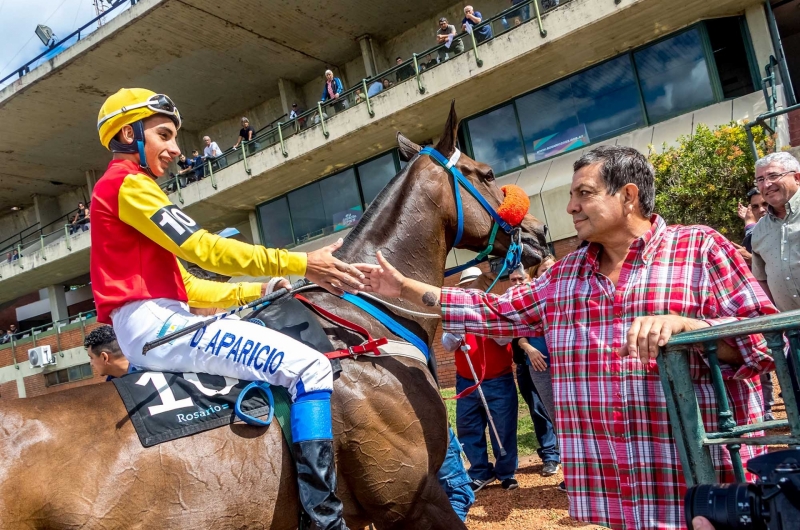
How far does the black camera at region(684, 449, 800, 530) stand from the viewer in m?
1.37

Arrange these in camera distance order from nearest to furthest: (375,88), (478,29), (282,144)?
(478,29) → (375,88) → (282,144)

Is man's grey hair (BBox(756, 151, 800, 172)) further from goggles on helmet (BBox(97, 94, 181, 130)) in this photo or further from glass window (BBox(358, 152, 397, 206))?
glass window (BBox(358, 152, 397, 206))

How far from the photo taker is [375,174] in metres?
17.8

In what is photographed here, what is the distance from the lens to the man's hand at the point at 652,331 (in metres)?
1.93

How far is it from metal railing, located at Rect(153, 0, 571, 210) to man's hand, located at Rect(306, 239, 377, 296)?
11963mm

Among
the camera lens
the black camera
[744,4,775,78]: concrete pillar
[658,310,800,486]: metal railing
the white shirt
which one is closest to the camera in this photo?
the black camera

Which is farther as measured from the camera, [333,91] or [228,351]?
[333,91]

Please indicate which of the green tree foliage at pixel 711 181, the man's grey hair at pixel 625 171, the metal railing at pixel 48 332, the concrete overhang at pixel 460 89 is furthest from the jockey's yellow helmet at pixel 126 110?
the metal railing at pixel 48 332

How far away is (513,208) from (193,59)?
18.5 metres

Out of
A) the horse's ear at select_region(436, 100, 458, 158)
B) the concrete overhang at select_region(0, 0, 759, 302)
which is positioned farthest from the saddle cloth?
the concrete overhang at select_region(0, 0, 759, 302)

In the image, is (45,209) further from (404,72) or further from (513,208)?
(513,208)

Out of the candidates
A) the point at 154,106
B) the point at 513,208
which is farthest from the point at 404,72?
the point at 154,106

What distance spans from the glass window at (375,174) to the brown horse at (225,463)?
14526 mm

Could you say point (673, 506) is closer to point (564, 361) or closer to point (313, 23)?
point (564, 361)
